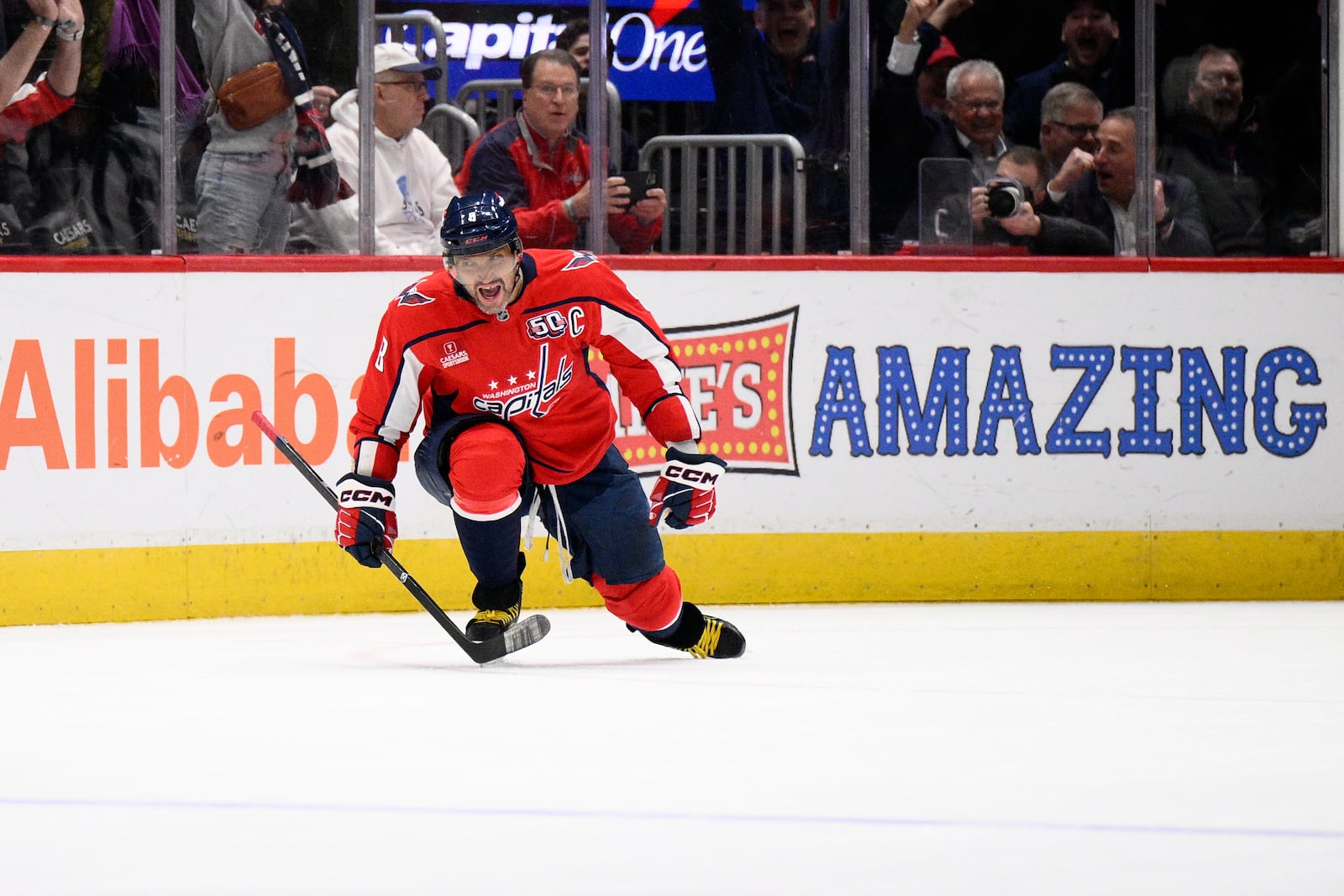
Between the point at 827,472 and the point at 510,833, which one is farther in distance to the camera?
the point at 827,472

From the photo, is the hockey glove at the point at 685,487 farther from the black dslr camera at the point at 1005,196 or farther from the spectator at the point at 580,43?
the black dslr camera at the point at 1005,196

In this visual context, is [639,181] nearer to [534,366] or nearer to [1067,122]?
[1067,122]

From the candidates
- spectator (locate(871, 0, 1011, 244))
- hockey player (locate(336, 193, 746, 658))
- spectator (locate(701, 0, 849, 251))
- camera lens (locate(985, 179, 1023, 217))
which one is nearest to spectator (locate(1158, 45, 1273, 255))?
camera lens (locate(985, 179, 1023, 217))

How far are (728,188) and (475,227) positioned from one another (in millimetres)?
1847

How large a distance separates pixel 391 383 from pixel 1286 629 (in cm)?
236

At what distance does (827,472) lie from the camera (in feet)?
Result: 17.4

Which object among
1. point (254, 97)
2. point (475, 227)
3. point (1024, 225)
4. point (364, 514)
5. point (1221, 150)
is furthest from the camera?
point (1221, 150)

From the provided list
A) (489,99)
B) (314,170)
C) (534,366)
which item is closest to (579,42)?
(489,99)

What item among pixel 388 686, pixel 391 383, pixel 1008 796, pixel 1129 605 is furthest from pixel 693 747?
pixel 1129 605

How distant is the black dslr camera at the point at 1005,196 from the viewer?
18.0 ft

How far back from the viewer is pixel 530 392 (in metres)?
3.94

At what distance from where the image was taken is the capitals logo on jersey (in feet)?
12.9

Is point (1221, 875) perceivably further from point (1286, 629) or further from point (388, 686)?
point (1286, 629)

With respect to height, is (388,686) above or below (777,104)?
below
